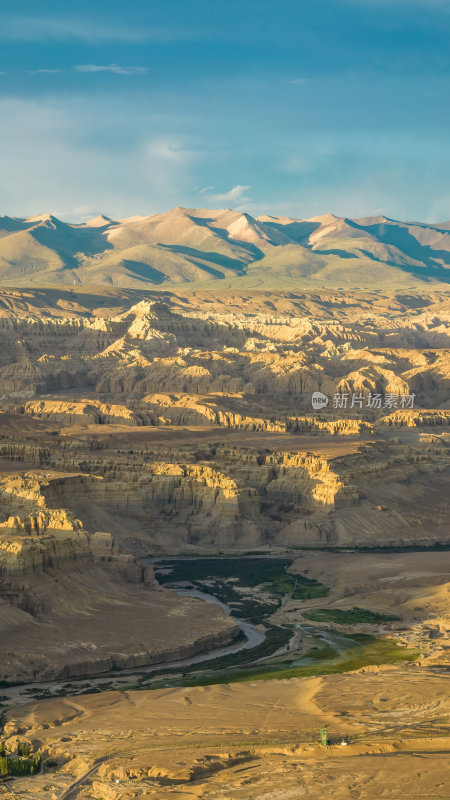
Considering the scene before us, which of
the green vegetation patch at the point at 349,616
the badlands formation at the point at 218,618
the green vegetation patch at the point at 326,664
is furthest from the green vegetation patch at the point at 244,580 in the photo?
the green vegetation patch at the point at 326,664

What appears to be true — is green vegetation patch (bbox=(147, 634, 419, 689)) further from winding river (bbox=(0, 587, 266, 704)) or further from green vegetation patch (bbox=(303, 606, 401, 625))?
green vegetation patch (bbox=(303, 606, 401, 625))

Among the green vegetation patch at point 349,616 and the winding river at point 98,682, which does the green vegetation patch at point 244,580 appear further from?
the winding river at point 98,682

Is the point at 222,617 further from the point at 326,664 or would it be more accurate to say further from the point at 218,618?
the point at 326,664

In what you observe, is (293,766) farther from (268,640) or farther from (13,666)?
(268,640)

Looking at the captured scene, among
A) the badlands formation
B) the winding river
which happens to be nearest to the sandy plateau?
the badlands formation

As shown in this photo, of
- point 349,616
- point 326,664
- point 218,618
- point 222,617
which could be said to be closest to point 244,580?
point 349,616

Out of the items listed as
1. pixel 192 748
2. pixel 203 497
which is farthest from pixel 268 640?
pixel 203 497

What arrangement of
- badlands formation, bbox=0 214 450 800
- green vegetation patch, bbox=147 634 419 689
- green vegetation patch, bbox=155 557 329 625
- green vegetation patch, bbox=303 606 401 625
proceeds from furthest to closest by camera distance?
green vegetation patch, bbox=155 557 329 625 → green vegetation patch, bbox=303 606 401 625 → green vegetation patch, bbox=147 634 419 689 → badlands formation, bbox=0 214 450 800

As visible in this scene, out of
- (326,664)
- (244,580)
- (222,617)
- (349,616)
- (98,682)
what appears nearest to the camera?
(98,682)
